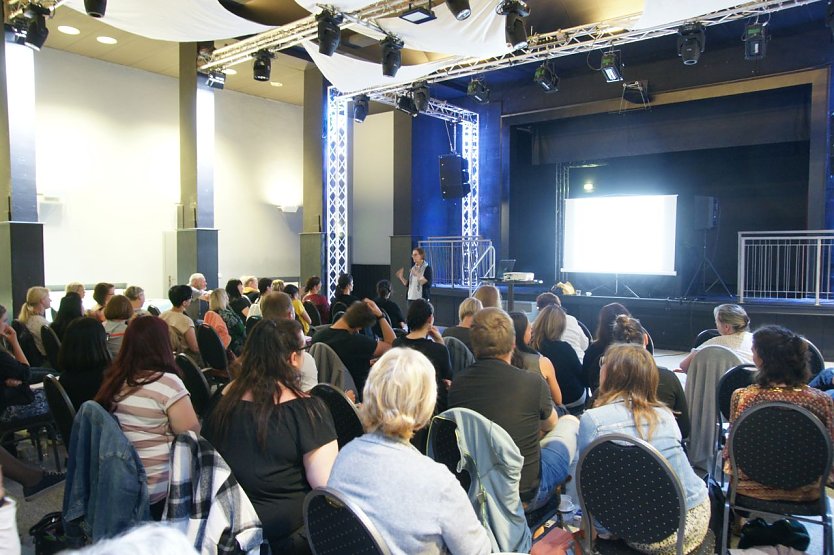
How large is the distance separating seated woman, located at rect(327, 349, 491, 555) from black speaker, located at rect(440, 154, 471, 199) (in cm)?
965

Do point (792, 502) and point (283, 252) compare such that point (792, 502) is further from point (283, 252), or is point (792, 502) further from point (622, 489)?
point (283, 252)

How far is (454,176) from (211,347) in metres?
7.26

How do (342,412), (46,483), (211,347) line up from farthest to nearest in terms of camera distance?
(211,347) → (46,483) → (342,412)

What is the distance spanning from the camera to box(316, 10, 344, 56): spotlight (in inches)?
248

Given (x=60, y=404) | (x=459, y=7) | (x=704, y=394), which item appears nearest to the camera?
(x=60, y=404)

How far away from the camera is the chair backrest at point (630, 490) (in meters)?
1.96

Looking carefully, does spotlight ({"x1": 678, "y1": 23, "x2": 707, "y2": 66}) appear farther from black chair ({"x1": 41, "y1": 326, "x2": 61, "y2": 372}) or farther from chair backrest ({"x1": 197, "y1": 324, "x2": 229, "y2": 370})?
black chair ({"x1": 41, "y1": 326, "x2": 61, "y2": 372})

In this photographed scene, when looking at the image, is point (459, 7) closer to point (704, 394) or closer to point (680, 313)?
point (704, 394)

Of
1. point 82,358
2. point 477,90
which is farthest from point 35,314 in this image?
point 477,90

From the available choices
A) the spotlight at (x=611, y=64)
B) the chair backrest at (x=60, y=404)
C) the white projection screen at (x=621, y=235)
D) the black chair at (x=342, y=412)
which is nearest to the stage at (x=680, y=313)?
the white projection screen at (x=621, y=235)

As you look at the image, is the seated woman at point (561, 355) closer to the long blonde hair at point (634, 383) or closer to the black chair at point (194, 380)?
the long blonde hair at point (634, 383)

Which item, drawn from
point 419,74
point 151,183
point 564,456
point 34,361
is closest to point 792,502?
point 564,456

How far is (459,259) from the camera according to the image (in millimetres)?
11602

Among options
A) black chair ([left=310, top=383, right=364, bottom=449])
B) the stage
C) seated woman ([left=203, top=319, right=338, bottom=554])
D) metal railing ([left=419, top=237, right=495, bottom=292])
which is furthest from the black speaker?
seated woman ([left=203, top=319, right=338, bottom=554])
